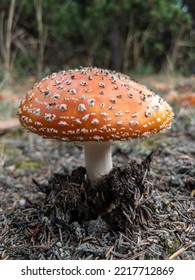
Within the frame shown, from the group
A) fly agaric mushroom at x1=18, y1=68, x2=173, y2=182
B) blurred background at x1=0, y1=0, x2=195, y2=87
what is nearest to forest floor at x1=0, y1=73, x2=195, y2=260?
fly agaric mushroom at x1=18, y1=68, x2=173, y2=182

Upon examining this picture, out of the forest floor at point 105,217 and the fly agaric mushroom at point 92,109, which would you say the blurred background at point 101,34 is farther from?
the fly agaric mushroom at point 92,109

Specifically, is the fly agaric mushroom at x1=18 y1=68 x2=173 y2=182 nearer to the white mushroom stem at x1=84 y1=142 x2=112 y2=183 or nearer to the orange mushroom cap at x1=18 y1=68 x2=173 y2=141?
the orange mushroom cap at x1=18 y1=68 x2=173 y2=141

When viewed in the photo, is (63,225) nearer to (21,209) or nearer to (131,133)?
(21,209)

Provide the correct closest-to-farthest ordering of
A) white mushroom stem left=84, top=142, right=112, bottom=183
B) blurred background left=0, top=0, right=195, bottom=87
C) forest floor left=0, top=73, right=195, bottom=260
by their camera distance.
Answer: forest floor left=0, top=73, right=195, bottom=260, white mushroom stem left=84, top=142, right=112, bottom=183, blurred background left=0, top=0, right=195, bottom=87

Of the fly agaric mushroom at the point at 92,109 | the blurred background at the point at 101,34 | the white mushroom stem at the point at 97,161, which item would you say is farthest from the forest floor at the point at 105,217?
the blurred background at the point at 101,34

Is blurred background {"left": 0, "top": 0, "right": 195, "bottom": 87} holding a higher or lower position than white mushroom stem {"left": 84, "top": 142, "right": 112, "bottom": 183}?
higher

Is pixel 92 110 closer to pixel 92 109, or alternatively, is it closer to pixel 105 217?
pixel 92 109
